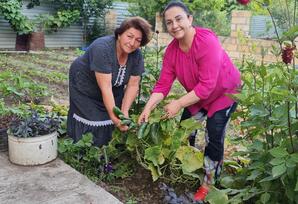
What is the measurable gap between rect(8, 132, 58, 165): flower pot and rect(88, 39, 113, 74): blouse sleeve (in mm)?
582

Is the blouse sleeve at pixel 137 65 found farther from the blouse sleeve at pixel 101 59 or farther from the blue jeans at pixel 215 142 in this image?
the blue jeans at pixel 215 142

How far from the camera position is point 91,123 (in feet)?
9.58

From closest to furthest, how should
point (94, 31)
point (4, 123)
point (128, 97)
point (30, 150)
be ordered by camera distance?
1. point (30, 150)
2. point (128, 97)
3. point (4, 123)
4. point (94, 31)

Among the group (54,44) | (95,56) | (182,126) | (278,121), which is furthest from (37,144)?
(54,44)

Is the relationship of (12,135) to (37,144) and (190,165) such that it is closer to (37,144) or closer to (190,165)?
(37,144)

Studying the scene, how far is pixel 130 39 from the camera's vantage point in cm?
259

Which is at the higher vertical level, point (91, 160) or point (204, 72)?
point (204, 72)

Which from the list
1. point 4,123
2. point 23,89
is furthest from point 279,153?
point 23,89

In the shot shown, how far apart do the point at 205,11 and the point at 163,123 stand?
8.57 m

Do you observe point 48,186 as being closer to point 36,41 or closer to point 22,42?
point 36,41

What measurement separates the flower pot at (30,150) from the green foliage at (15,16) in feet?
26.4

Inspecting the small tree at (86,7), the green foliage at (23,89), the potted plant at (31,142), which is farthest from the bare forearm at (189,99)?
the small tree at (86,7)

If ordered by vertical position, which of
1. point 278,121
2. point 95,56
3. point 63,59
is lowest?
point 63,59

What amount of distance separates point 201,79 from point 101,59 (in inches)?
29.2
